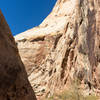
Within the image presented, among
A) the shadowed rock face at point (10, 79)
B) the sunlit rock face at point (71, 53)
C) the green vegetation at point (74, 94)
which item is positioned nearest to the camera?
the shadowed rock face at point (10, 79)

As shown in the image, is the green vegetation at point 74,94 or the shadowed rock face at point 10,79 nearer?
the shadowed rock face at point 10,79

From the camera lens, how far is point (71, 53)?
11.5 metres

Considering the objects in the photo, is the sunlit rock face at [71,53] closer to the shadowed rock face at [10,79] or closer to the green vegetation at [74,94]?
the green vegetation at [74,94]

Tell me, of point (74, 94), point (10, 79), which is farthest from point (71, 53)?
point (10, 79)

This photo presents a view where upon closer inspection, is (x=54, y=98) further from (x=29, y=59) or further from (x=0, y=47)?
(x=29, y=59)

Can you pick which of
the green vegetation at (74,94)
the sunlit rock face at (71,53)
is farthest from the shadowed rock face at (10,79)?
the green vegetation at (74,94)

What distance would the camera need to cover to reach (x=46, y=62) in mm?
16969

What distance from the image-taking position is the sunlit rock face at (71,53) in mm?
7809

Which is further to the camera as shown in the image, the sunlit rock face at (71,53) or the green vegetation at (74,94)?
the green vegetation at (74,94)

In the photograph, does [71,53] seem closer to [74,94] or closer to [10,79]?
[74,94]

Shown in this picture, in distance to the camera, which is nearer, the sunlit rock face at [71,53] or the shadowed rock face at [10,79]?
the shadowed rock face at [10,79]

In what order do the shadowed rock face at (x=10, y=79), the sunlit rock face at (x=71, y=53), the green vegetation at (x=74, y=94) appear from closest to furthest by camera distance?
the shadowed rock face at (x=10, y=79)
the sunlit rock face at (x=71, y=53)
the green vegetation at (x=74, y=94)

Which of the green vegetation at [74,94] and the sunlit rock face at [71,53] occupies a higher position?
the sunlit rock face at [71,53]

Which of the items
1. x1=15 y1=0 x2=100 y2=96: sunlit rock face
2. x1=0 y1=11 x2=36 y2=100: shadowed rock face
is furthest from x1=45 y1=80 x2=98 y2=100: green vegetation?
x1=0 y1=11 x2=36 y2=100: shadowed rock face
